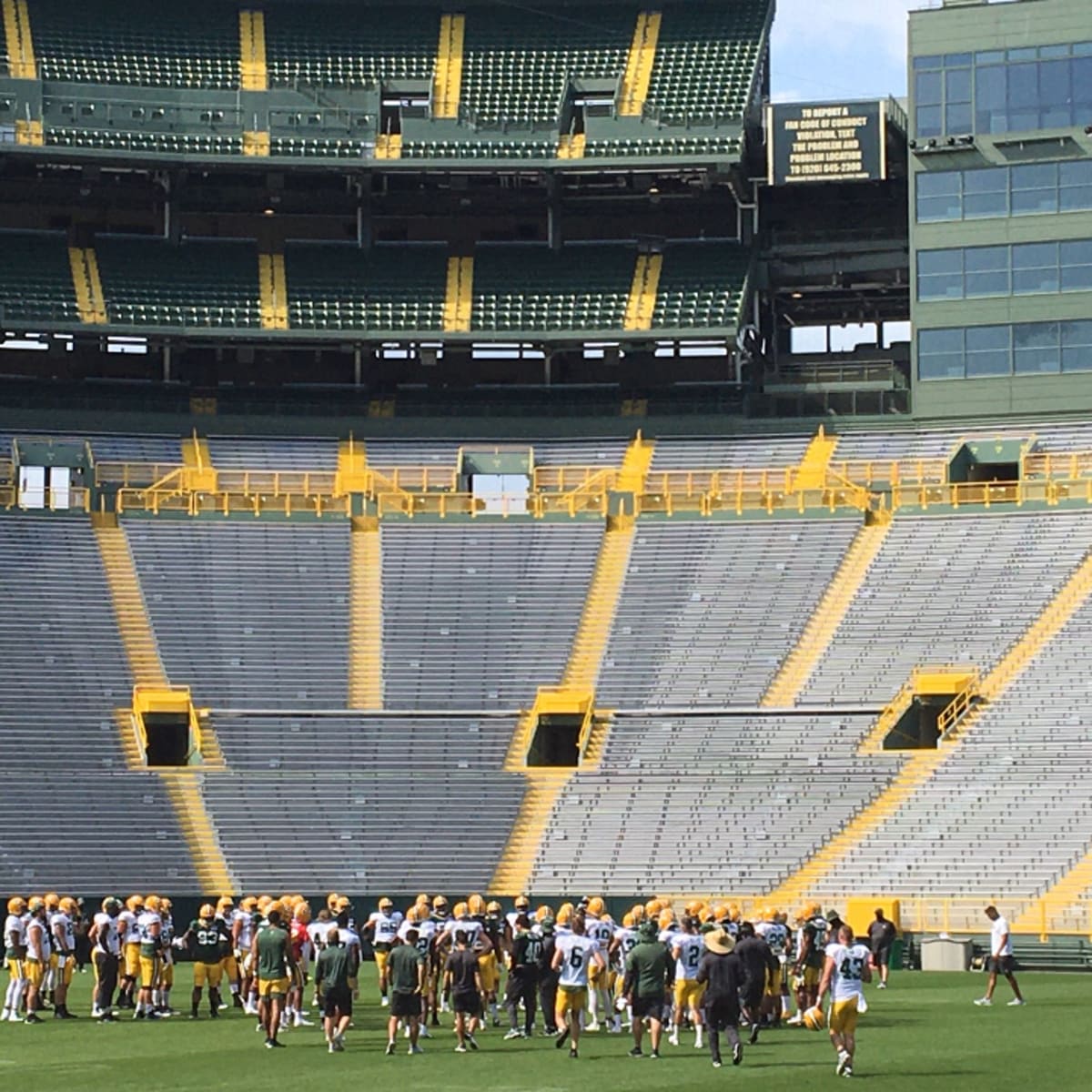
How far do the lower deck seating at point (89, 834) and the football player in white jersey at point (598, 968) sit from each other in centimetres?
1904

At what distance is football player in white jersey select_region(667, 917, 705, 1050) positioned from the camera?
30047mm

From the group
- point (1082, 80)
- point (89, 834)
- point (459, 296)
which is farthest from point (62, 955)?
point (1082, 80)

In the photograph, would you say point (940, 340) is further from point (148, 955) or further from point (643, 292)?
point (148, 955)

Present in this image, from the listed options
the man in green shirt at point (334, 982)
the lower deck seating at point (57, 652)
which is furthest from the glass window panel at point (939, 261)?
the man in green shirt at point (334, 982)

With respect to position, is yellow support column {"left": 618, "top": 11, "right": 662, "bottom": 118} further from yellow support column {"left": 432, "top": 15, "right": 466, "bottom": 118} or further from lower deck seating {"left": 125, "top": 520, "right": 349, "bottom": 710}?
lower deck seating {"left": 125, "top": 520, "right": 349, "bottom": 710}

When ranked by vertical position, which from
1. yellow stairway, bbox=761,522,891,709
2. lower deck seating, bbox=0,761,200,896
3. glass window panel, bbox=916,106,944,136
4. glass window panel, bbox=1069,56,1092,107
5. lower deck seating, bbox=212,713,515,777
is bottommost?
lower deck seating, bbox=0,761,200,896

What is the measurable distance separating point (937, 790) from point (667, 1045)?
22.3 meters

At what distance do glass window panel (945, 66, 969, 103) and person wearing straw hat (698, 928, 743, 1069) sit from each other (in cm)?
4218

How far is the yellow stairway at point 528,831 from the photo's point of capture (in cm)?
5131

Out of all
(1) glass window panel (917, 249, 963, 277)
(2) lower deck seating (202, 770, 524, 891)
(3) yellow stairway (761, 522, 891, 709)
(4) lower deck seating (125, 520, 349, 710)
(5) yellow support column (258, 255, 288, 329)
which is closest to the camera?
(2) lower deck seating (202, 770, 524, 891)

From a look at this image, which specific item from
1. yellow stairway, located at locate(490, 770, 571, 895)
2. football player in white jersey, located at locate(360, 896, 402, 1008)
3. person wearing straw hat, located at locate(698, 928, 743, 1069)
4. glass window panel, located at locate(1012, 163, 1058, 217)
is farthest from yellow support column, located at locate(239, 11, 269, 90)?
person wearing straw hat, located at locate(698, 928, 743, 1069)

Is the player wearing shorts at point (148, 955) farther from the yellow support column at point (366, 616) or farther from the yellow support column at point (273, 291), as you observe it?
the yellow support column at point (273, 291)

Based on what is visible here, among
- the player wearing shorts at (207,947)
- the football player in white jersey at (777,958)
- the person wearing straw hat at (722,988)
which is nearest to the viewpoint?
the person wearing straw hat at (722,988)

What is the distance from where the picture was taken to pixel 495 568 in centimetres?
6141
